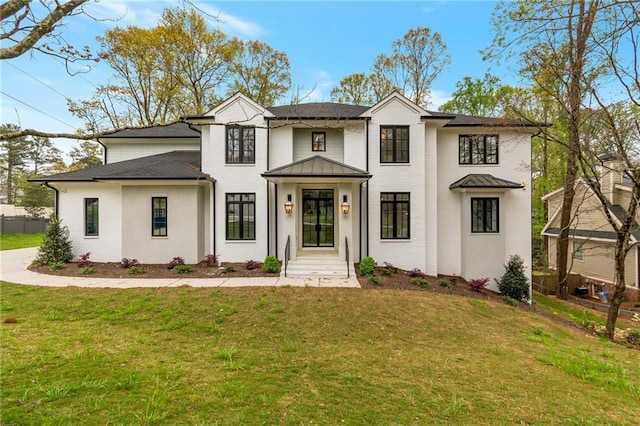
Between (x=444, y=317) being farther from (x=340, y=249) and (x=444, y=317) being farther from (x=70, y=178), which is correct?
(x=70, y=178)

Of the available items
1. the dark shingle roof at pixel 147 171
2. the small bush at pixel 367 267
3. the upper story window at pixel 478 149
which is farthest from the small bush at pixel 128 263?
the upper story window at pixel 478 149

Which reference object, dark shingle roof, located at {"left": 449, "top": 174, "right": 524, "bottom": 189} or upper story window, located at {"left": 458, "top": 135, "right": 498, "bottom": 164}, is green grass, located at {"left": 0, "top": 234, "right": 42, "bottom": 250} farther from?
upper story window, located at {"left": 458, "top": 135, "right": 498, "bottom": 164}

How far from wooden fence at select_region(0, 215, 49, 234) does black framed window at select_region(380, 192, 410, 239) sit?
31.3m

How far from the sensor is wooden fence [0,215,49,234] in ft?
78.6

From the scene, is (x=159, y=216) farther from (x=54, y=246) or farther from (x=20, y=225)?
(x=20, y=225)

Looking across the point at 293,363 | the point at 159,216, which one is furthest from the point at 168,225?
the point at 293,363

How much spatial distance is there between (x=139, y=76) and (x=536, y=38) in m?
22.4

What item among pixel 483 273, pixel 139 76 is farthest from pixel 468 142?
pixel 139 76

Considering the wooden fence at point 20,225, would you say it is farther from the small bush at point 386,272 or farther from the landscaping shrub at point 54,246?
the small bush at point 386,272

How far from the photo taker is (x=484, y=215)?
1199 centimetres

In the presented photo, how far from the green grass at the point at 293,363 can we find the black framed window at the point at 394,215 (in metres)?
4.15

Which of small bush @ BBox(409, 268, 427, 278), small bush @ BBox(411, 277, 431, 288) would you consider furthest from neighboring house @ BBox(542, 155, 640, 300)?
small bush @ BBox(411, 277, 431, 288)

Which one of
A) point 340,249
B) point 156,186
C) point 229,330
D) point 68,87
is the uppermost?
point 68,87

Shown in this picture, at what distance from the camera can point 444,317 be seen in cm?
702
